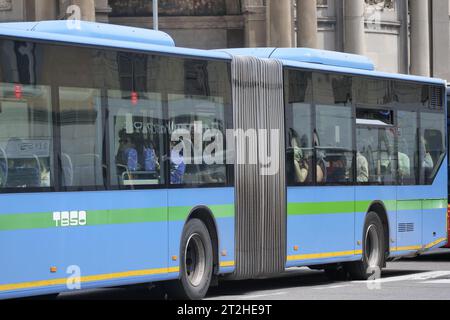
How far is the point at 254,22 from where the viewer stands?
45688 millimetres

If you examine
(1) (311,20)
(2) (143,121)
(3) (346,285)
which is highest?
(1) (311,20)

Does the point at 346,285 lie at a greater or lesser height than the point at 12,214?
lesser

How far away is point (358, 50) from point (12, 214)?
34551 millimetres

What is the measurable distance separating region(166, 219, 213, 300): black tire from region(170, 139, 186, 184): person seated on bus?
1.91 feet

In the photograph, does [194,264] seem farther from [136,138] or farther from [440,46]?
[440,46]

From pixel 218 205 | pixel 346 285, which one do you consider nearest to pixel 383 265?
pixel 346 285

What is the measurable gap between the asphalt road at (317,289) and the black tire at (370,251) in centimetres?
27

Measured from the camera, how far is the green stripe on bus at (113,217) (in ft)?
41.5

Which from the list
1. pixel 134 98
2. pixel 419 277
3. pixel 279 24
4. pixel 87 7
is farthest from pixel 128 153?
pixel 279 24

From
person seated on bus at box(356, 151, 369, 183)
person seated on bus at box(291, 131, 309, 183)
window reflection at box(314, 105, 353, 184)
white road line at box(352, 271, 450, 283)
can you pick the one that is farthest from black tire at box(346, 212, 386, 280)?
person seated on bus at box(291, 131, 309, 183)

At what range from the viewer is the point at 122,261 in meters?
14.3

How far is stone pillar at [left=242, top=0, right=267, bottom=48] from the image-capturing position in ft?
149

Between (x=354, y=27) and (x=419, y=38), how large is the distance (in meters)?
4.39

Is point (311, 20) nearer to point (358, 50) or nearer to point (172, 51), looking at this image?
point (358, 50)
